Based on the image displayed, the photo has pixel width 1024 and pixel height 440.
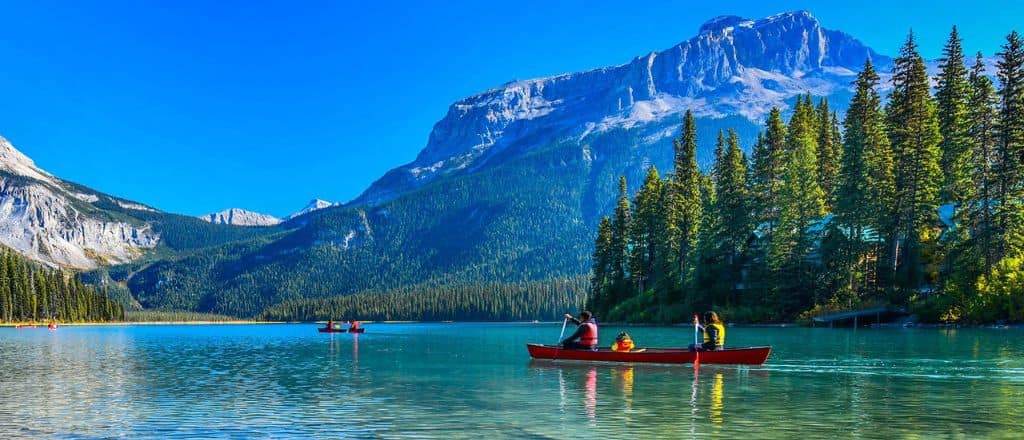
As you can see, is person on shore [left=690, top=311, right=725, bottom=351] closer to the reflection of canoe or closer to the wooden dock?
the reflection of canoe

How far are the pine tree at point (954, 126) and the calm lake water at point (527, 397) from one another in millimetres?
38148

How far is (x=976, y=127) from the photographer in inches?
3425

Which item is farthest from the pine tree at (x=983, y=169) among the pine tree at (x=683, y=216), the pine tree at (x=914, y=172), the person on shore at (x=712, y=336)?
the person on shore at (x=712, y=336)

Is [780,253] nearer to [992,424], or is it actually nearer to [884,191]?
[884,191]

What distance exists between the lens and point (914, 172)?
85.7 m

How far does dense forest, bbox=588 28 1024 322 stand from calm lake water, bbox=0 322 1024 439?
99.0ft

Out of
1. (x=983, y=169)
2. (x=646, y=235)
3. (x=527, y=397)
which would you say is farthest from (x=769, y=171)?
(x=527, y=397)

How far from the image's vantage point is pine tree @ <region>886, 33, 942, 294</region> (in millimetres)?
84875

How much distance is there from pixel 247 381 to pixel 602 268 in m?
96.6

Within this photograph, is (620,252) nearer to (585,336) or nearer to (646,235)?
(646,235)

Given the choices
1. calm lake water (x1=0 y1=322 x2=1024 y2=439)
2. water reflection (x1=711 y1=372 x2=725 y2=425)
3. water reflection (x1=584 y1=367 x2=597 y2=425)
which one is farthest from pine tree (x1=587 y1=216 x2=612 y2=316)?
water reflection (x1=711 y1=372 x2=725 y2=425)

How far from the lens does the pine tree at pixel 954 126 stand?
8600cm

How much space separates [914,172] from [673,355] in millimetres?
55946

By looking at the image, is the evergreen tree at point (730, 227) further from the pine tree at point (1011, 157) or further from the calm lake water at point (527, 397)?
the calm lake water at point (527, 397)
